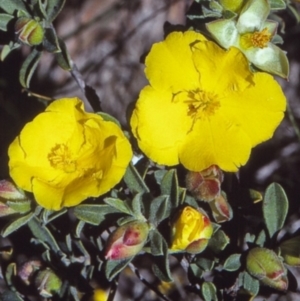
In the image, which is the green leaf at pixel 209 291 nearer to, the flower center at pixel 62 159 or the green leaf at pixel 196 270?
the green leaf at pixel 196 270

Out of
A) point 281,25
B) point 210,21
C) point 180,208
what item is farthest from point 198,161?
point 281,25

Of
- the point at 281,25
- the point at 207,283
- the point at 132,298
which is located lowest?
the point at 132,298

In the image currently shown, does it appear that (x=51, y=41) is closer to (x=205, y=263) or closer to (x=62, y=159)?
(x=62, y=159)

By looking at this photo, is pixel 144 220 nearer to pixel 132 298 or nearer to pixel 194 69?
pixel 194 69

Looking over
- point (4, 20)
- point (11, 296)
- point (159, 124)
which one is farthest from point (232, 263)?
point (4, 20)

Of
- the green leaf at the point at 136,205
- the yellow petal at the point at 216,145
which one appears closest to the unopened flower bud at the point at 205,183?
the yellow petal at the point at 216,145

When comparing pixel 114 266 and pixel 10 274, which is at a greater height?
pixel 114 266

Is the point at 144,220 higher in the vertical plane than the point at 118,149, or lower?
lower
